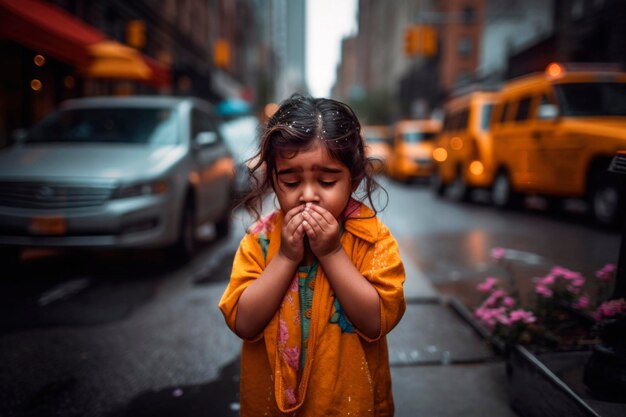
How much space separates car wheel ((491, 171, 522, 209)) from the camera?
10.6 meters

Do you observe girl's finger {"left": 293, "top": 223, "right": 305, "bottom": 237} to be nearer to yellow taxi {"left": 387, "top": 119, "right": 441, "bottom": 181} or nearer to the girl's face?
the girl's face

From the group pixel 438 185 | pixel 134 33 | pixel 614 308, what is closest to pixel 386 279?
pixel 614 308

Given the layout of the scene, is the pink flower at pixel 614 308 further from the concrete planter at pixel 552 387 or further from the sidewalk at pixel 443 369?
the sidewalk at pixel 443 369

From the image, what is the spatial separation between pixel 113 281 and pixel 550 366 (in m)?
4.06

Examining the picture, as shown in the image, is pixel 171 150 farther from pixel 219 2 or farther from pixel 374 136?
pixel 219 2

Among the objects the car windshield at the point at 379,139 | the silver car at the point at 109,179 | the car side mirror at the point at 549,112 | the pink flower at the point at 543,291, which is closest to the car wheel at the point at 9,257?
the silver car at the point at 109,179

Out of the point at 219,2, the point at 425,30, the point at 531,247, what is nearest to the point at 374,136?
the point at 425,30

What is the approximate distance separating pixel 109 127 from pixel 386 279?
543cm

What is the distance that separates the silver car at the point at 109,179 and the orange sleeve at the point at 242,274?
142 inches

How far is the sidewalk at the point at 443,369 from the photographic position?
8.18 feet

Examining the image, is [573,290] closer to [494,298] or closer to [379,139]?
[494,298]

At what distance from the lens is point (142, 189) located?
517 centimetres

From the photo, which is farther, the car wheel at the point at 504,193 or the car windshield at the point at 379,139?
the car windshield at the point at 379,139

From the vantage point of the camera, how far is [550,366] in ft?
7.32
